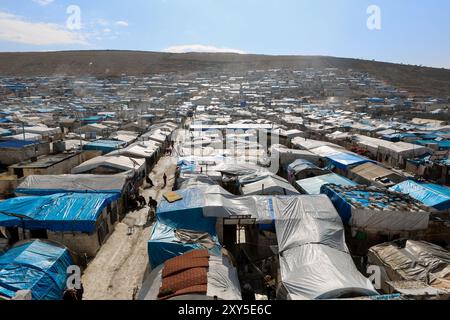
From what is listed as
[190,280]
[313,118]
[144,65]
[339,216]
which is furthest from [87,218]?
[144,65]

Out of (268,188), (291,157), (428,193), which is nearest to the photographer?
(428,193)

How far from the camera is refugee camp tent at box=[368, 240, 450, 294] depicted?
7.58 meters

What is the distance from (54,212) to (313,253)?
8.12 metres

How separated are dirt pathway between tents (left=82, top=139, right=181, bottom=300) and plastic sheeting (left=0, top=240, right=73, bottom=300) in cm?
88

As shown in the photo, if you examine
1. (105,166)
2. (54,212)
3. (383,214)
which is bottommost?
(54,212)

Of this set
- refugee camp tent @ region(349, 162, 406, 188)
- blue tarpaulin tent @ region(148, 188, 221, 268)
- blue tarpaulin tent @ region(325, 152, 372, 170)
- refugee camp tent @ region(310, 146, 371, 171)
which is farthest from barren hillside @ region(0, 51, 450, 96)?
blue tarpaulin tent @ region(148, 188, 221, 268)

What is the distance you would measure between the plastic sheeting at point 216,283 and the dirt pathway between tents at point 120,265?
1258 mm

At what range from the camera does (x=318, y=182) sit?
14.6m

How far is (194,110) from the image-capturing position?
54750 mm

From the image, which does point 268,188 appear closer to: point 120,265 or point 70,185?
point 120,265

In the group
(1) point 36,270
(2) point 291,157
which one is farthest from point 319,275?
(2) point 291,157

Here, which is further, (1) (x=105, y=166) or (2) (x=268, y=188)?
(1) (x=105, y=166)
